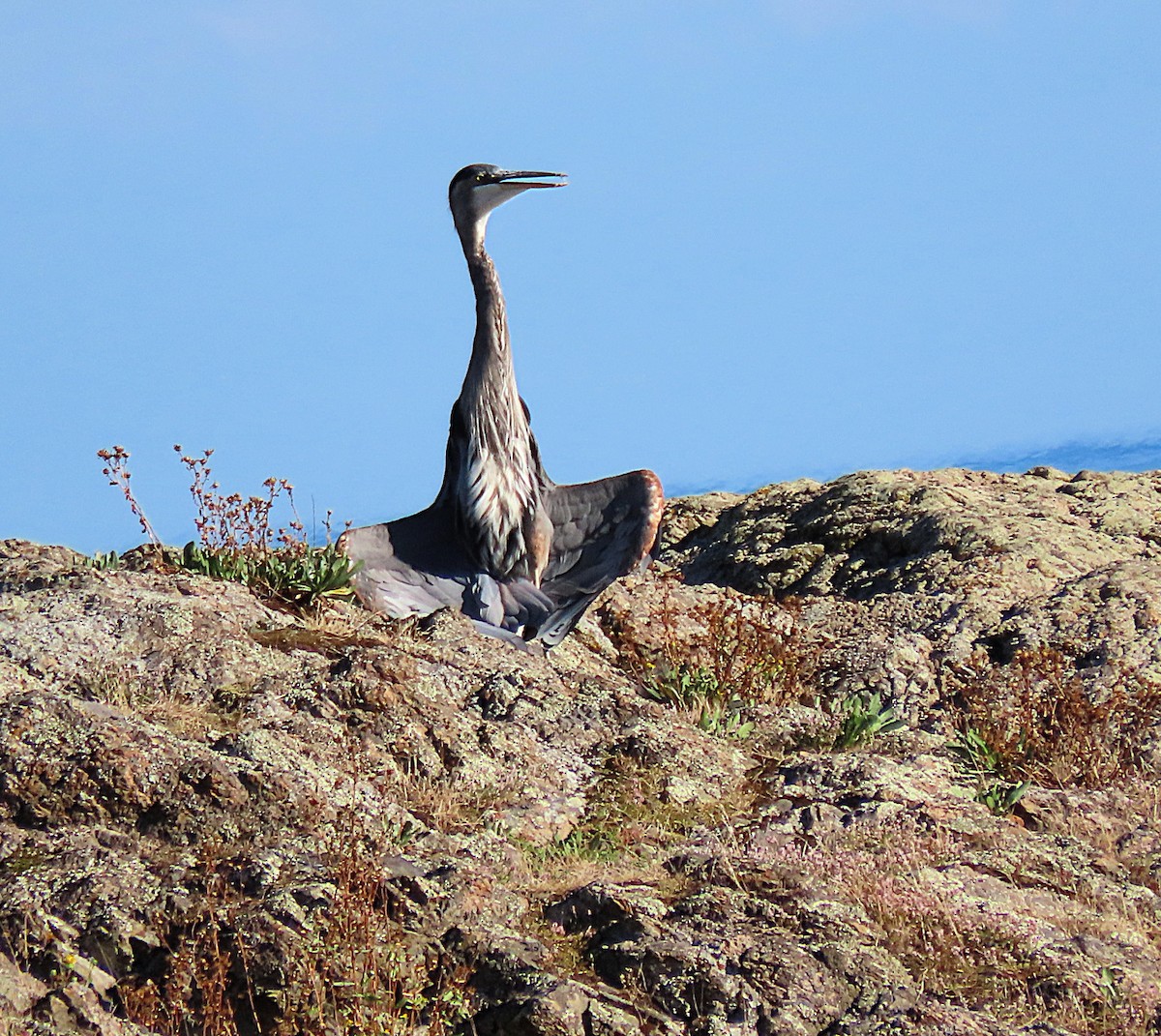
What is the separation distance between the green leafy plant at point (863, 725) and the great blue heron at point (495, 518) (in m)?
1.60

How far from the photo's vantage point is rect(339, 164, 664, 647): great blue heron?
29.9ft

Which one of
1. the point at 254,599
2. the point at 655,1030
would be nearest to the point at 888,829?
the point at 655,1030

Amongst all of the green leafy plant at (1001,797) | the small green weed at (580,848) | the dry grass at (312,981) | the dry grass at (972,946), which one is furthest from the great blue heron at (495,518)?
the dry grass at (312,981)

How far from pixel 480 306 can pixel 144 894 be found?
4.91m

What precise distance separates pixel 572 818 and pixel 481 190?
427 centimetres

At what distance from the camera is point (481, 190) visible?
30.3 ft

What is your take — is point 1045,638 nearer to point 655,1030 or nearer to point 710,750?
point 710,750

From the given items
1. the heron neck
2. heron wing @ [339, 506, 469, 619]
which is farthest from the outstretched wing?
the heron neck

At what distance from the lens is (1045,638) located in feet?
32.3

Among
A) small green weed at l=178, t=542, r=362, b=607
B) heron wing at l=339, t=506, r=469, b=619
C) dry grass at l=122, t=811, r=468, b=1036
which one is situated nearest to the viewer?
dry grass at l=122, t=811, r=468, b=1036

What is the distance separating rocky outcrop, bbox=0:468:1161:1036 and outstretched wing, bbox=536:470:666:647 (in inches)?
12.4

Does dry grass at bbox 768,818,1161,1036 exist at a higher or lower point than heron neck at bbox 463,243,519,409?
lower

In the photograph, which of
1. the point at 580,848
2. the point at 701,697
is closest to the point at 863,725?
the point at 701,697

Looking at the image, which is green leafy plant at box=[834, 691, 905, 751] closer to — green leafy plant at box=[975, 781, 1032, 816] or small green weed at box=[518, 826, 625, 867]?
green leafy plant at box=[975, 781, 1032, 816]
